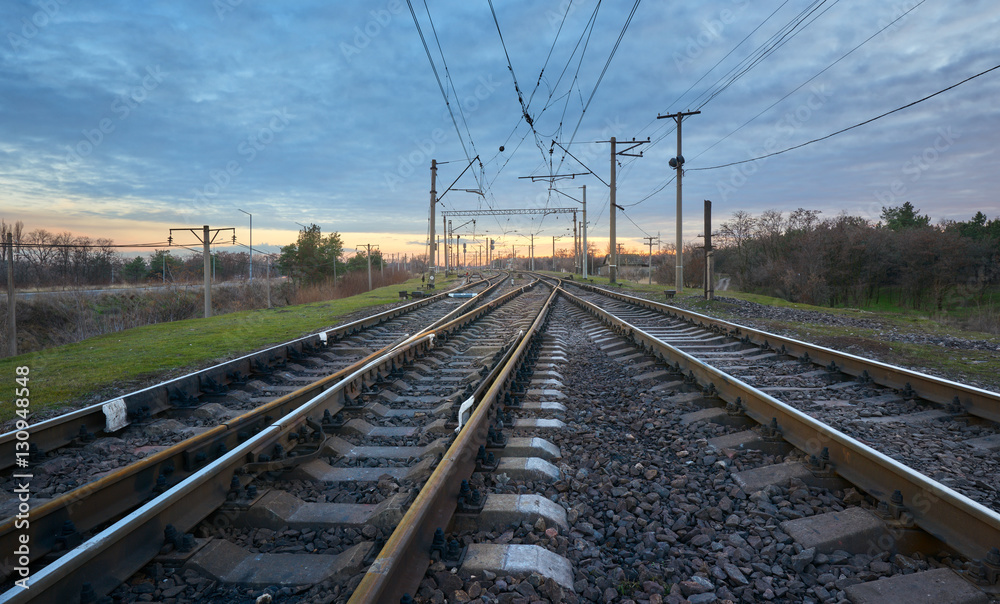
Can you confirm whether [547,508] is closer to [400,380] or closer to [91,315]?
[400,380]

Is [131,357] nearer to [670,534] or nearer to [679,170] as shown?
[670,534]

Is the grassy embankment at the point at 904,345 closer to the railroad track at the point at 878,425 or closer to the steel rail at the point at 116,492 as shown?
the railroad track at the point at 878,425

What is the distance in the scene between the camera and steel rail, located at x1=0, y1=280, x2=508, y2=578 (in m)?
2.64

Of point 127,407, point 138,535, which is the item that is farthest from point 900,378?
point 127,407

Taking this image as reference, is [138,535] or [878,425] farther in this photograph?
[878,425]

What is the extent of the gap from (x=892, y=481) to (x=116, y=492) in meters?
4.48

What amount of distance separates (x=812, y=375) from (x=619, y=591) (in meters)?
5.36

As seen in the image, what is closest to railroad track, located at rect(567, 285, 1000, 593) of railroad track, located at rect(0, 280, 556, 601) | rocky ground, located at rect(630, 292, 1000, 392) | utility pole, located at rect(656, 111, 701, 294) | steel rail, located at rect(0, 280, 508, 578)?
rocky ground, located at rect(630, 292, 1000, 392)

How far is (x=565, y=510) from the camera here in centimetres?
313

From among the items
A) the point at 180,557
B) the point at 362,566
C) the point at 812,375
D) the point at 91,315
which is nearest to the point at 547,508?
the point at 362,566

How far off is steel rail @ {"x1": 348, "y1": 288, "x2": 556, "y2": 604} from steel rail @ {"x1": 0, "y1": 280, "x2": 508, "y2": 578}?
1.81m

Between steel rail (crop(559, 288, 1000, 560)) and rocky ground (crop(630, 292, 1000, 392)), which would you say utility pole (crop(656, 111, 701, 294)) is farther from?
steel rail (crop(559, 288, 1000, 560))

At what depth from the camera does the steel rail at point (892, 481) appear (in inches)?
95.2

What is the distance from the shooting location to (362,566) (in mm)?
2523
